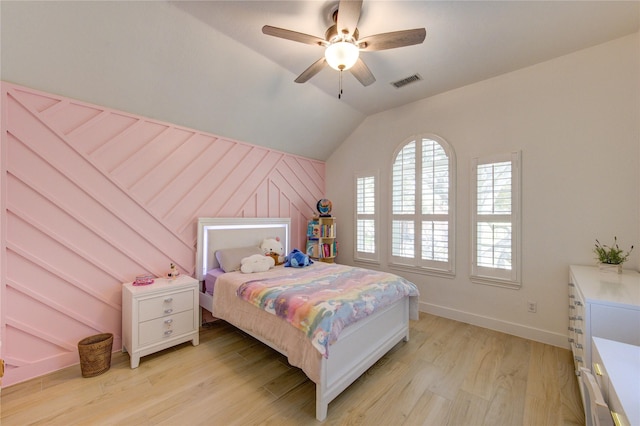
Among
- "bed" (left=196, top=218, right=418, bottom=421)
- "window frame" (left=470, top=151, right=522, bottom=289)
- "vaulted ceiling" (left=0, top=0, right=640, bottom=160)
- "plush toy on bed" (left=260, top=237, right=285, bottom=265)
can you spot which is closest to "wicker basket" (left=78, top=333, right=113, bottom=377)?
"bed" (left=196, top=218, right=418, bottom=421)

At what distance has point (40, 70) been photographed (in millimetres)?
2082

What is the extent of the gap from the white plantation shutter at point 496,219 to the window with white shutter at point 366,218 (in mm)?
1430

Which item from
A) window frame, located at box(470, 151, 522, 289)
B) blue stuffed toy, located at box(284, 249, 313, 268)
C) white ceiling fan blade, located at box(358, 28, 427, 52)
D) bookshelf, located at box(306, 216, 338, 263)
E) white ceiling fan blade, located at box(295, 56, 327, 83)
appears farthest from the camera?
bookshelf, located at box(306, 216, 338, 263)

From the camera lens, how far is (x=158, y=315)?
2.41m

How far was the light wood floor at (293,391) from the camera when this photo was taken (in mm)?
1728

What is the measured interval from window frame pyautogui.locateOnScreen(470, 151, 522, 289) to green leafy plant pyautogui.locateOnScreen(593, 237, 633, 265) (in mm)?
621

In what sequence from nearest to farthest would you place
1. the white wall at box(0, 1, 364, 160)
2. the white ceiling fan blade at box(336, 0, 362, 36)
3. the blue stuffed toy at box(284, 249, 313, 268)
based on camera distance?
the white ceiling fan blade at box(336, 0, 362, 36)
the white wall at box(0, 1, 364, 160)
the blue stuffed toy at box(284, 249, 313, 268)

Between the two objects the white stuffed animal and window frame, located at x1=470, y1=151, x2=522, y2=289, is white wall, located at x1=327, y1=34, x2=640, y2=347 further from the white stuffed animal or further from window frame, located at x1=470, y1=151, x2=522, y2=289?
the white stuffed animal

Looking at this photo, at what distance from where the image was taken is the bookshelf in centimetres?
419

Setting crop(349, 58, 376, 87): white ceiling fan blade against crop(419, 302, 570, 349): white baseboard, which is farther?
crop(419, 302, 570, 349): white baseboard

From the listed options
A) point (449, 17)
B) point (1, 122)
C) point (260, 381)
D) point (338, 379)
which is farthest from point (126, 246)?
point (449, 17)

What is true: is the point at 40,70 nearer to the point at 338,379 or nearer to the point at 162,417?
the point at 162,417

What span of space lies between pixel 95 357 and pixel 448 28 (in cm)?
424

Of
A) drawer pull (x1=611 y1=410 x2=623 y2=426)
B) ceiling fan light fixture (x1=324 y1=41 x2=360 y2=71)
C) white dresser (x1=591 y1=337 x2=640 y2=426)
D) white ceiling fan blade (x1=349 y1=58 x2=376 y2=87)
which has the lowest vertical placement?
drawer pull (x1=611 y1=410 x2=623 y2=426)
